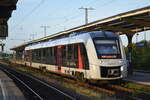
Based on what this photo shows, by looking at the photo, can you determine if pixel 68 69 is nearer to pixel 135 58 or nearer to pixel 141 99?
pixel 141 99

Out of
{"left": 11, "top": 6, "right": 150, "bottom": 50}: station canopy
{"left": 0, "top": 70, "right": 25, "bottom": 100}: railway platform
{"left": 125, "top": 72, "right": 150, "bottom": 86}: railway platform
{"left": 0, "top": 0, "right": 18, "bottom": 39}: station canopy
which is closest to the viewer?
{"left": 0, "top": 0, "right": 18, "bottom": 39}: station canopy

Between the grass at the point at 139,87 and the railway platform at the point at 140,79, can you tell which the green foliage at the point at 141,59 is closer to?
the railway platform at the point at 140,79

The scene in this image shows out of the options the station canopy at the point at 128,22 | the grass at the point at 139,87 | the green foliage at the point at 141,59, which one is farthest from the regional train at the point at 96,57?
the green foliage at the point at 141,59

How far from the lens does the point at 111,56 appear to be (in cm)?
1638

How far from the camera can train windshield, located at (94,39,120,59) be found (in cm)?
1634

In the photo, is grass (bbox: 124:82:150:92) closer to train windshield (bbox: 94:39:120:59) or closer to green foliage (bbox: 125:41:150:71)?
train windshield (bbox: 94:39:120:59)

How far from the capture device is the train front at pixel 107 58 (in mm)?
15867

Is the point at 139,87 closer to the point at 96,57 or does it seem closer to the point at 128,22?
the point at 96,57

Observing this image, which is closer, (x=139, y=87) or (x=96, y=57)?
(x=96, y=57)

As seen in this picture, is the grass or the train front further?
the grass

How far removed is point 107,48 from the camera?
54.6 feet

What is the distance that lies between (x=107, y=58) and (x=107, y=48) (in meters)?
0.70

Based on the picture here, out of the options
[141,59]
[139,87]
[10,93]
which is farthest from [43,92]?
[141,59]

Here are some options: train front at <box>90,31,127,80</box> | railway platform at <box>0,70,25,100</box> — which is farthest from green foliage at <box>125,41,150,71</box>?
railway platform at <box>0,70,25,100</box>
